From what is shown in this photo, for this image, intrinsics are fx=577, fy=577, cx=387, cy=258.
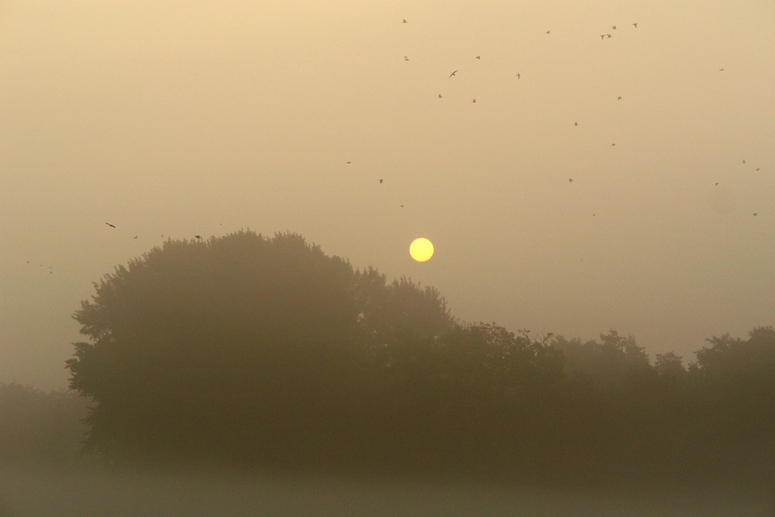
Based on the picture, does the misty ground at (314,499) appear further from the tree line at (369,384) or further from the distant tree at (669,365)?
the distant tree at (669,365)

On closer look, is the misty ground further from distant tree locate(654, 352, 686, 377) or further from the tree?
distant tree locate(654, 352, 686, 377)

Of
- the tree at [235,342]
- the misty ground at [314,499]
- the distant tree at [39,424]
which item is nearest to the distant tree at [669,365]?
the misty ground at [314,499]

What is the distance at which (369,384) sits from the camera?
71.9ft

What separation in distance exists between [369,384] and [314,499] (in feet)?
14.6

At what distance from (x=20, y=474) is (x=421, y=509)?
62.4ft

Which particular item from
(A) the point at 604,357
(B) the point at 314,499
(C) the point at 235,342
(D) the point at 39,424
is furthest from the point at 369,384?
(D) the point at 39,424

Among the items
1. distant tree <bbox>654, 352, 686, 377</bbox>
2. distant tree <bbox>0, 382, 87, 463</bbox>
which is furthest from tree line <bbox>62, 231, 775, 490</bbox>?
distant tree <bbox>0, 382, 87, 463</bbox>

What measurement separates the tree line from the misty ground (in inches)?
24.4

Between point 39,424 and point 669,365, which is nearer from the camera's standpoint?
point 669,365

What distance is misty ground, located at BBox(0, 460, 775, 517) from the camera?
18938 mm

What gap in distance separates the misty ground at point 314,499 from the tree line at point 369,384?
62cm

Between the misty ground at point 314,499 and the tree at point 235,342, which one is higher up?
the tree at point 235,342

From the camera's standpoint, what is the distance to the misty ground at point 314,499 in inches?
746

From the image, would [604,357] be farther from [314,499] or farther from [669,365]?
[314,499]
